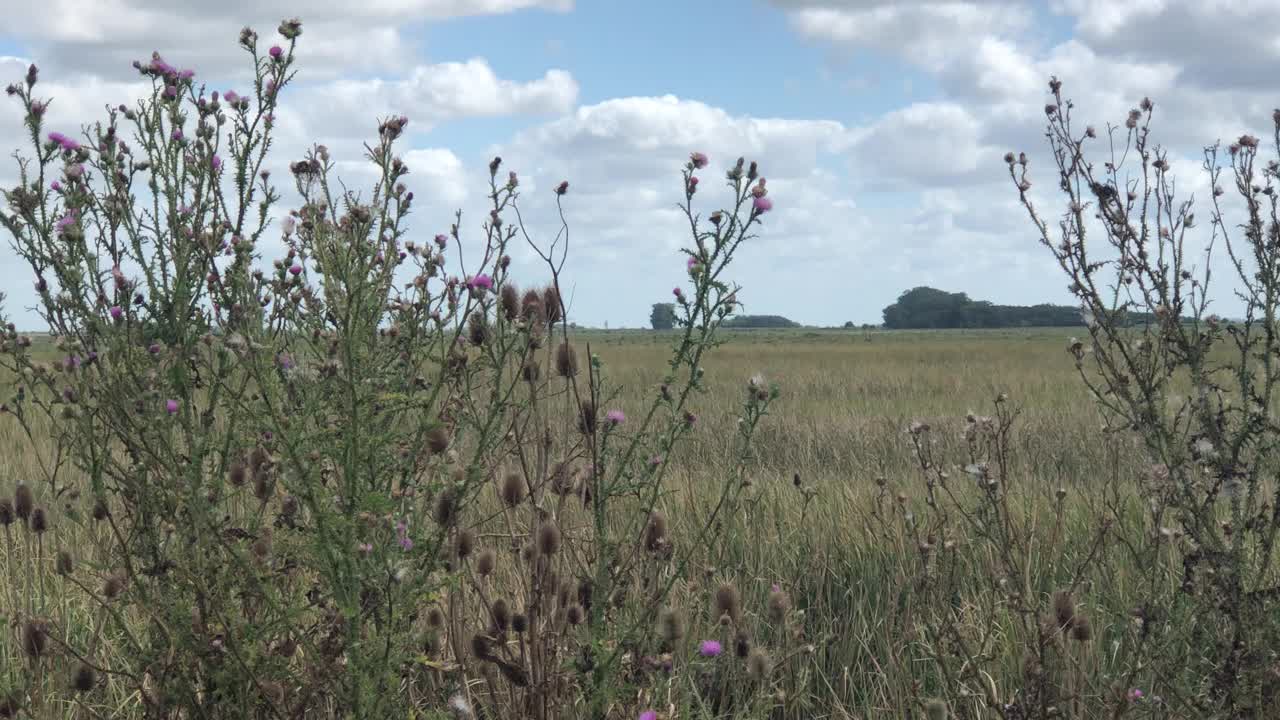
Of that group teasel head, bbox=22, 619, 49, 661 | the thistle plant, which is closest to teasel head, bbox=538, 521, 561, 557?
the thistle plant

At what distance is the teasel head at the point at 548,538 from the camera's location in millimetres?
2340

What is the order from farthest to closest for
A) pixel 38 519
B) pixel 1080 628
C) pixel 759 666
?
pixel 38 519 → pixel 1080 628 → pixel 759 666

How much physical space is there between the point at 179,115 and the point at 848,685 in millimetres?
2689

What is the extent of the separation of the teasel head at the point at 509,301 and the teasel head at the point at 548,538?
0.47m

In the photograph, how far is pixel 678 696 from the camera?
10.8 ft

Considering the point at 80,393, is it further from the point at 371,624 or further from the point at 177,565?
the point at 371,624

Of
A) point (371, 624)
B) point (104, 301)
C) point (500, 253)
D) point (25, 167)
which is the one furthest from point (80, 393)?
point (500, 253)

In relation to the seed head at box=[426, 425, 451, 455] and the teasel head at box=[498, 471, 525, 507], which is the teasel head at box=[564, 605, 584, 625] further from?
the seed head at box=[426, 425, 451, 455]

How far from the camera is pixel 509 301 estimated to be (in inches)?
96.0

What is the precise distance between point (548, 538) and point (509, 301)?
53cm

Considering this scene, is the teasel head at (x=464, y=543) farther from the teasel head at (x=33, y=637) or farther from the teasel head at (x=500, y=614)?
the teasel head at (x=33, y=637)

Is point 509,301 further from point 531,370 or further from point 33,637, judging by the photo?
point 33,637

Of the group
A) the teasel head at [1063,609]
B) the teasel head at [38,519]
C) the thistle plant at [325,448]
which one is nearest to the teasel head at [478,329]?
the thistle plant at [325,448]

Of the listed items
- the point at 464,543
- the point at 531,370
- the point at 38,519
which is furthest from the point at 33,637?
the point at 531,370
